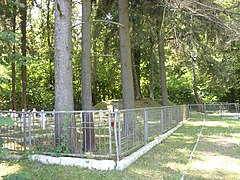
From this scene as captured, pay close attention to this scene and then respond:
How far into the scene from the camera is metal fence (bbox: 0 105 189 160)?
5.37 meters

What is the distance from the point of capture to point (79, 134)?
6.05 metres

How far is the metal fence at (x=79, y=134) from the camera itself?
537 cm

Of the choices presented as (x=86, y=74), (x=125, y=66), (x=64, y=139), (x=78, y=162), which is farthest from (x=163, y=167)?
(x=125, y=66)

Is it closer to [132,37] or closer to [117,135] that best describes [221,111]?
[132,37]

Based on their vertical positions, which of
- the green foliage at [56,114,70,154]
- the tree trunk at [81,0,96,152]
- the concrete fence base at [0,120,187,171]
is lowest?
the concrete fence base at [0,120,187,171]

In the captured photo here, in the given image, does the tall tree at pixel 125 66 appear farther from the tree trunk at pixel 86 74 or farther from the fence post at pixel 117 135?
the fence post at pixel 117 135

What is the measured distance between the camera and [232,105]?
18.4 meters

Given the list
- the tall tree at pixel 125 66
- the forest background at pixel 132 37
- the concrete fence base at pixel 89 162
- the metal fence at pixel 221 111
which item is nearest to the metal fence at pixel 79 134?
the concrete fence base at pixel 89 162

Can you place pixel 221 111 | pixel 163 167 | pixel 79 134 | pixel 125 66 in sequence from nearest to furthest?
pixel 163 167
pixel 79 134
pixel 125 66
pixel 221 111

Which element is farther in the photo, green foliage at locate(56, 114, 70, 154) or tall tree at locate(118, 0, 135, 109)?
tall tree at locate(118, 0, 135, 109)

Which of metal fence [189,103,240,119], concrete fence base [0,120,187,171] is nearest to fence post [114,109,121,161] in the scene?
concrete fence base [0,120,187,171]

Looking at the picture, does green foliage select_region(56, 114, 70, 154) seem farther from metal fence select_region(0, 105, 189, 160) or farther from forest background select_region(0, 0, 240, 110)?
forest background select_region(0, 0, 240, 110)

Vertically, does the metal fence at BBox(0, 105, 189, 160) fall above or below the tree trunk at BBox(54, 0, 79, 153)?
below

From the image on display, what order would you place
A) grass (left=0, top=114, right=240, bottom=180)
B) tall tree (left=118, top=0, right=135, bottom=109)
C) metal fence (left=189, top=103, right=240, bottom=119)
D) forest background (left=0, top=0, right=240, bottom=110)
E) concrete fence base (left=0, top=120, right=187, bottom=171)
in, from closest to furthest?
1. grass (left=0, top=114, right=240, bottom=180)
2. concrete fence base (left=0, top=120, right=187, bottom=171)
3. forest background (left=0, top=0, right=240, bottom=110)
4. tall tree (left=118, top=0, right=135, bottom=109)
5. metal fence (left=189, top=103, right=240, bottom=119)
